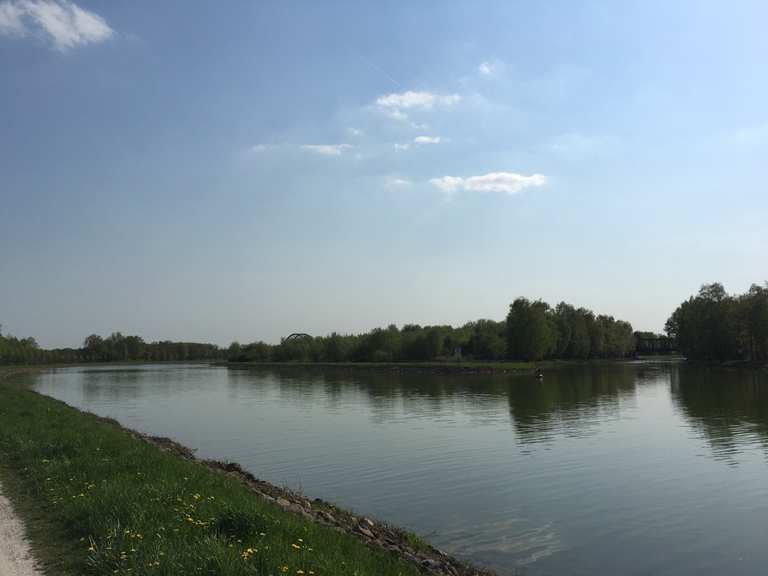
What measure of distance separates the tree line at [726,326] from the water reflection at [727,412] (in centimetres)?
3727

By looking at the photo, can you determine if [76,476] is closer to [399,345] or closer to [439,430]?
[439,430]

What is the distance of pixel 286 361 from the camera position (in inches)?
7800

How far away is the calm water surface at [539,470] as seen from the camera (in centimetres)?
1430

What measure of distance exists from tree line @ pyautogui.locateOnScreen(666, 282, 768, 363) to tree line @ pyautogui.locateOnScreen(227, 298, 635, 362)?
26.8 metres

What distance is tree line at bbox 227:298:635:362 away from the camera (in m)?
126

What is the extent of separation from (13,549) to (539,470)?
17.4 m

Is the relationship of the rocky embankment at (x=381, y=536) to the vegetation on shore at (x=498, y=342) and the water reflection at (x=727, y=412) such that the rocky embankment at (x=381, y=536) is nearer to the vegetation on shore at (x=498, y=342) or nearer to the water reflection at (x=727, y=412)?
the water reflection at (x=727, y=412)

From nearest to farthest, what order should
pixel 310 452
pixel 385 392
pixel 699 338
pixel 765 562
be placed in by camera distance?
pixel 765 562
pixel 310 452
pixel 385 392
pixel 699 338

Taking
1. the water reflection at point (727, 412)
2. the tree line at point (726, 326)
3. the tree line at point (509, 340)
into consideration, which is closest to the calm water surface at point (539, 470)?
the water reflection at point (727, 412)

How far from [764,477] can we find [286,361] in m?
184

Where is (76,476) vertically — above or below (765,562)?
above

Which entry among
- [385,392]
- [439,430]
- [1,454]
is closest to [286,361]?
[385,392]

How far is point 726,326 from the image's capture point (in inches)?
4114

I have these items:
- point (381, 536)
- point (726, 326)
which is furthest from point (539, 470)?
point (726, 326)
